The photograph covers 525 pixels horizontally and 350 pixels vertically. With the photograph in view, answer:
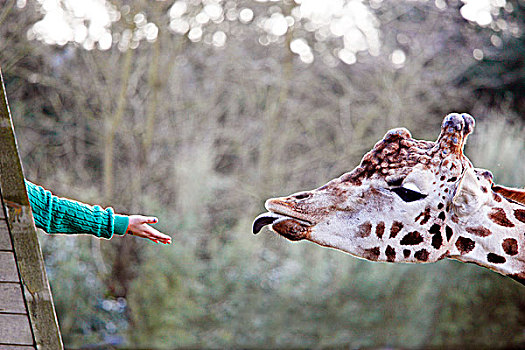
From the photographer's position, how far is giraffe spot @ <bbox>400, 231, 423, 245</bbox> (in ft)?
5.74

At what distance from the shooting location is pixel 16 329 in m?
1.37

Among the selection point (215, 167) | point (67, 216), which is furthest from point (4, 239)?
point (215, 167)

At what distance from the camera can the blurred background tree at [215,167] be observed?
5.03 m

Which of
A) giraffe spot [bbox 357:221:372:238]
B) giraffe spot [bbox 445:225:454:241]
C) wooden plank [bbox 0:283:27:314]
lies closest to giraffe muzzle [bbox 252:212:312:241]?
giraffe spot [bbox 357:221:372:238]

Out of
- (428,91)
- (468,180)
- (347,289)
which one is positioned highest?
(468,180)

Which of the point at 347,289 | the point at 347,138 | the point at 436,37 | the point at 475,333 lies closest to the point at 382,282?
the point at 347,289

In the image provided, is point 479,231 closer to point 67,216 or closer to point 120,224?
point 120,224

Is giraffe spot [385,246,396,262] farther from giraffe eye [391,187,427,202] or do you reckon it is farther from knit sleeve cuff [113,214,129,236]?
knit sleeve cuff [113,214,129,236]

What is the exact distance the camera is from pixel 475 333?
214 inches

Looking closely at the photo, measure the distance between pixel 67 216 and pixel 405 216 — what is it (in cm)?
92

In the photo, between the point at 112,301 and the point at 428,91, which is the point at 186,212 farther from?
the point at 428,91

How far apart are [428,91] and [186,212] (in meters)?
2.96

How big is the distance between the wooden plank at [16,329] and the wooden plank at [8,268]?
8 cm

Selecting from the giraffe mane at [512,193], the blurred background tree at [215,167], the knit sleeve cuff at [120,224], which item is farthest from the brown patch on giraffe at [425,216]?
the blurred background tree at [215,167]
